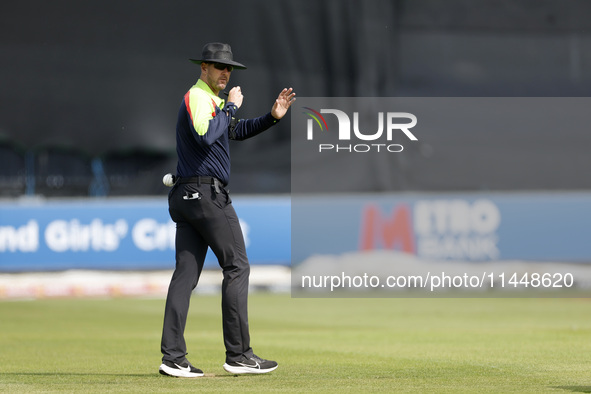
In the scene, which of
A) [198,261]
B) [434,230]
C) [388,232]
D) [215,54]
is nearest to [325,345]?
Result: [198,261]

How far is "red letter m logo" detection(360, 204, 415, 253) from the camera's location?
42.1 ft

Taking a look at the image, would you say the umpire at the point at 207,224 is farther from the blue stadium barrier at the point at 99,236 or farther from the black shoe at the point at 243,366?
the blue stadium barrier at the point at 99,236

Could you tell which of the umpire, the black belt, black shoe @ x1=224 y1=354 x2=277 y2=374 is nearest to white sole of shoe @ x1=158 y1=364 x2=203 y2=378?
the umpire

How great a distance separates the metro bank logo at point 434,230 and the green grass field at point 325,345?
1.48m

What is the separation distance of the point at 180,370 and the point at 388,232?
26.2 ft

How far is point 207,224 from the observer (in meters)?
5.07

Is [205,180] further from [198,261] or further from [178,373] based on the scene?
[178,373]

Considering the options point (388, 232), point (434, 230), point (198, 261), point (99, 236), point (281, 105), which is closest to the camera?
point (198, 261)

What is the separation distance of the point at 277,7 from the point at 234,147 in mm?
2113

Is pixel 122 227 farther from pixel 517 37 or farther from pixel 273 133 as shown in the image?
pixel 517 37

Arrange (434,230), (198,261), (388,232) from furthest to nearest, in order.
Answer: (434,230), (388,232), (198,261)

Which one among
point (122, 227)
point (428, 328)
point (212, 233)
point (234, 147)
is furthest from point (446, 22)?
point (212, 233)

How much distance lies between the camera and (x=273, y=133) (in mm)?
14148

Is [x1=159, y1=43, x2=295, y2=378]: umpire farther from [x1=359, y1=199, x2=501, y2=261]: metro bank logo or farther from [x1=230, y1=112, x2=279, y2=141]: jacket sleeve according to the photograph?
[x1=359, y1=199, x2=501, y2=261]: metro bank logo
